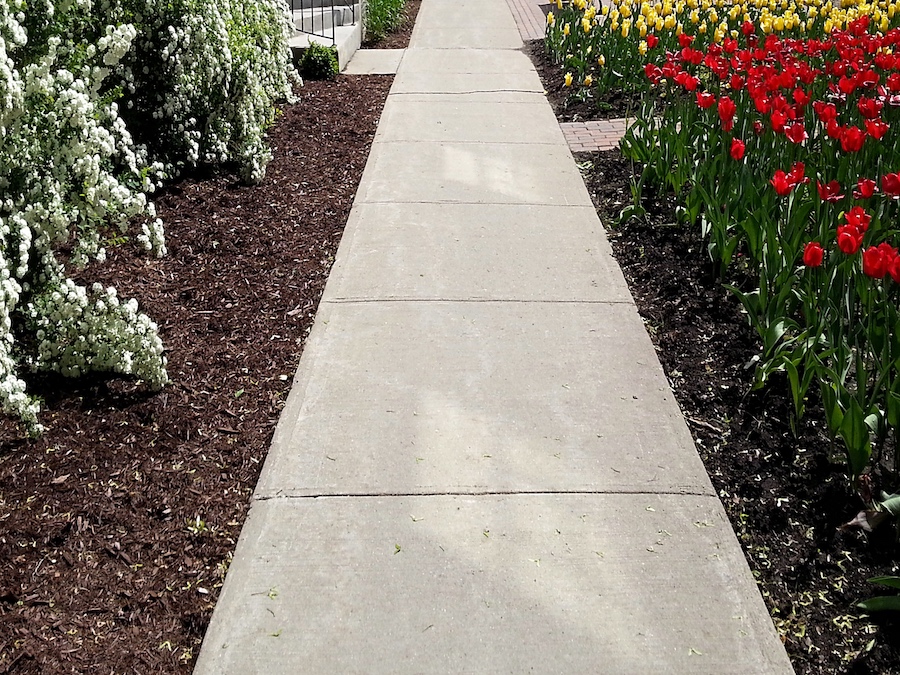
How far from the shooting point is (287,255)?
16.3 feet

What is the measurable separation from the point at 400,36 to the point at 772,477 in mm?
9741

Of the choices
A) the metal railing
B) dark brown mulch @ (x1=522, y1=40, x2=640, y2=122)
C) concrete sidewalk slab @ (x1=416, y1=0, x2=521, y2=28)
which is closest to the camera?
dark brown mulch @ (x1=522, y1=40, x2=640, y2=122)

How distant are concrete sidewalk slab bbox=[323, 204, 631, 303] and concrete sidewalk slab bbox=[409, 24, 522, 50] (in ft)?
19.3

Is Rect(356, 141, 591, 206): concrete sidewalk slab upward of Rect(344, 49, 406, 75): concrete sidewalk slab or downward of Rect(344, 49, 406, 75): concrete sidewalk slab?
downward

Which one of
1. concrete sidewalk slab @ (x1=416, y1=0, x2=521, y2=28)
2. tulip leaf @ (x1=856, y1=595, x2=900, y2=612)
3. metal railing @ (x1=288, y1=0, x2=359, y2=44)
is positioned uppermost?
metal railing @ (x1=288, y1=0, x2=359, y2=44)

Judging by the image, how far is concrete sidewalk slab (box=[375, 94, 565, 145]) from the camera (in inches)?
277

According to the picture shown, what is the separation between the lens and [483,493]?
119 inches

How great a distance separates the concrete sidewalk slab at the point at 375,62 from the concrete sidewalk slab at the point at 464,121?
1331 mm

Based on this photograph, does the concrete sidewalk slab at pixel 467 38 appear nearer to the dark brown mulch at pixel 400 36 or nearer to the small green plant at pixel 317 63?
the dark brown mulch at pixel 400 36

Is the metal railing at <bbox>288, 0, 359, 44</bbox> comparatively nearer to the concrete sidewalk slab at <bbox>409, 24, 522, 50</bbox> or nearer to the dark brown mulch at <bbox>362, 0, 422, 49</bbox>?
the dark brown mulch at <bbox>362, 0, 422, 49</bbox>

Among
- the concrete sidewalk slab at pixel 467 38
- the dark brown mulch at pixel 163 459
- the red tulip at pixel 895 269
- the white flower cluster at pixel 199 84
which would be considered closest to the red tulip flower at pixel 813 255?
the red tulip at pixel 895 269

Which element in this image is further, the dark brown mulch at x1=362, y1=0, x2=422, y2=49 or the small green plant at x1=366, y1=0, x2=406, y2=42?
the small green plant at x1=366, y1=0, x2=406, y2=42

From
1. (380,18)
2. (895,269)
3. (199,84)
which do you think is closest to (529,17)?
(380,18)

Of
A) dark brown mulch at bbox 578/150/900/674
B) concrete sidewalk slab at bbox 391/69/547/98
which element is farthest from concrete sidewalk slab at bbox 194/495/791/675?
concrete sidewalk slab at bbox 391/69/547/98
